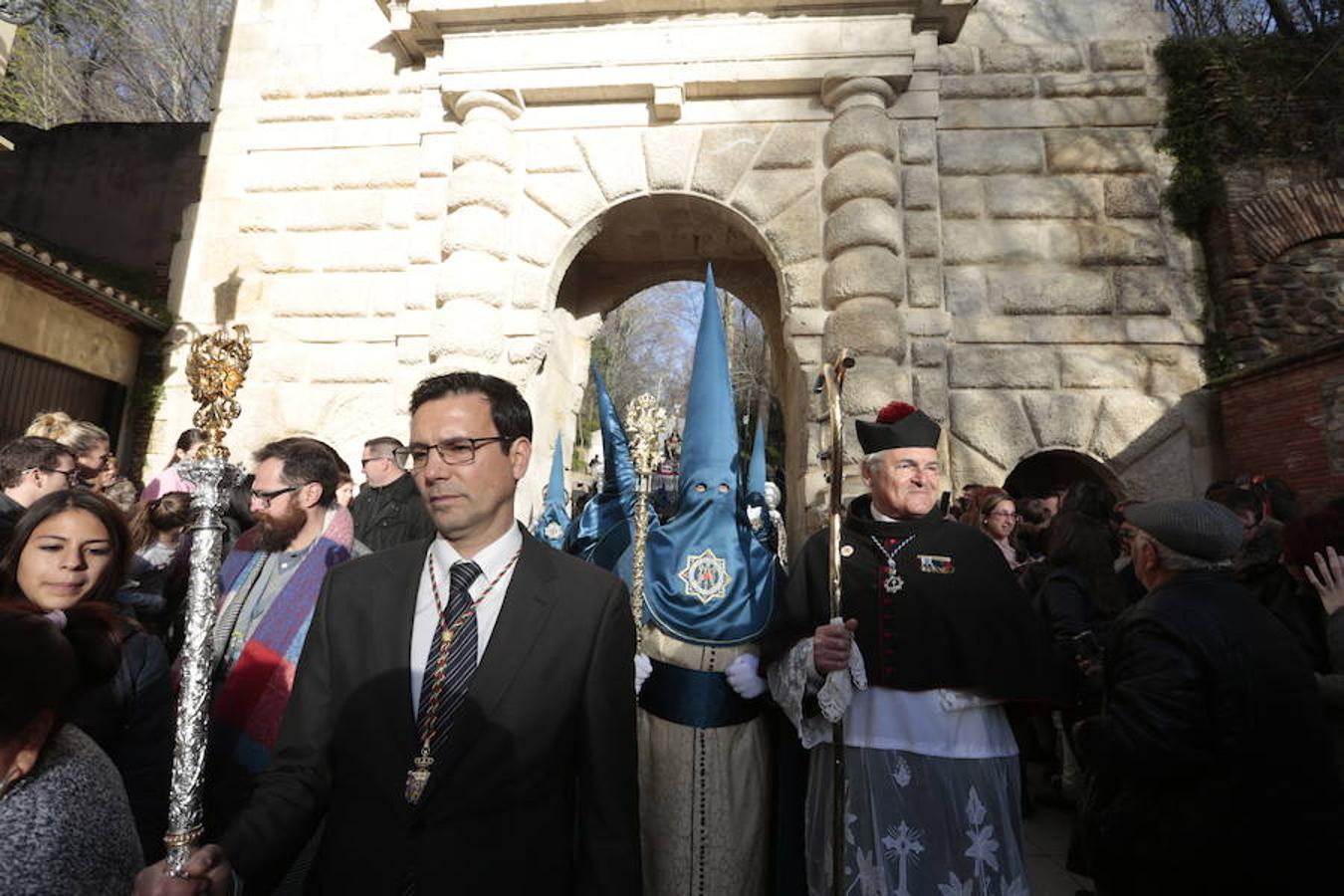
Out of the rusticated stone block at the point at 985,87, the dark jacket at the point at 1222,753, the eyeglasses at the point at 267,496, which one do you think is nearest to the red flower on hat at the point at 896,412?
the dark jacket at the point at 1222,753

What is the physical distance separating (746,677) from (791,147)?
6043 millimetres

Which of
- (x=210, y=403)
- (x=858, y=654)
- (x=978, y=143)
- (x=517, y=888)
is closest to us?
(x=517, y=888)

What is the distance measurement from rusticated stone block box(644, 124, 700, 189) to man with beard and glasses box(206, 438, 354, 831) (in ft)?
17.6

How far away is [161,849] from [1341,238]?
9.91 m

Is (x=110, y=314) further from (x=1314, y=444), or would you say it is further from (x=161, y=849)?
(x=1314, y=444)

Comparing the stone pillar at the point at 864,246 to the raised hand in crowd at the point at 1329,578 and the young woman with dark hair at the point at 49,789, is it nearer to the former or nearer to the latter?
the raised hand in crowd at the point at 1329,578

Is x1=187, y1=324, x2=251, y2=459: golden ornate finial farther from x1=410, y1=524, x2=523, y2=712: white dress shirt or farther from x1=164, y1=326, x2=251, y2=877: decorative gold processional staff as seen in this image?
x1=410, y1=524, x2=523, y2=712: white dress shirt

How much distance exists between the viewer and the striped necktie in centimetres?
151

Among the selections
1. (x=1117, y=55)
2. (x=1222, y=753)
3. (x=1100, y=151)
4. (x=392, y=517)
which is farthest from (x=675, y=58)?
(x=1222, y=753)

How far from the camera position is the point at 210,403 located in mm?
1768

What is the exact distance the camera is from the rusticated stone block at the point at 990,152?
7.22 metres

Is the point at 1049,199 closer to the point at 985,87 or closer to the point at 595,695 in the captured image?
the point at 985,87

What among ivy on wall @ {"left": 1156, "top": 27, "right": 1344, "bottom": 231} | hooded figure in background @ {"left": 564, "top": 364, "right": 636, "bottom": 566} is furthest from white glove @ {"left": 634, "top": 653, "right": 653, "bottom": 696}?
ivy on wall @ {"left": 1156, "top": 27, "right": 1344, "bottom": 231}

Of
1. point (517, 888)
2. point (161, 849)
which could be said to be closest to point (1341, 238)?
point (517, 888)
